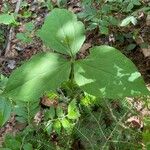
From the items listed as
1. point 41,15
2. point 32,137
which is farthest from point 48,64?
point 41,15

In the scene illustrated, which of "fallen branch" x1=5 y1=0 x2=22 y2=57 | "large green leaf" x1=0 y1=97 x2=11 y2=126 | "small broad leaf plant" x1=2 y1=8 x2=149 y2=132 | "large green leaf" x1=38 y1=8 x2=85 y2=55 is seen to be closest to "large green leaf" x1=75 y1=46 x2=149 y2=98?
"small broad leaf plant" x1=2 y1=8 x2=149 y2=132

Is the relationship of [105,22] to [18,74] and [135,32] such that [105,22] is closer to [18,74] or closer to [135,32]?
[135,32]

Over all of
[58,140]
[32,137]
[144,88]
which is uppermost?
[144,88]

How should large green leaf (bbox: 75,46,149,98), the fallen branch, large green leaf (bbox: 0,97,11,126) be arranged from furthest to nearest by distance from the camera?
the fallen branch < large green leaf (bbox: 0,97,11,126) < large green leaf (bbox: 75,46,149,98)

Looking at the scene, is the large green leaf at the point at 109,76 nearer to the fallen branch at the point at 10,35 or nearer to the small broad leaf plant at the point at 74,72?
the small broad leaf plant at the point at 74,72

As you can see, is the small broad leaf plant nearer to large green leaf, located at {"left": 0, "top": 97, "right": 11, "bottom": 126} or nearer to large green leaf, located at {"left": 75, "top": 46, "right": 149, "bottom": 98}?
large green leaf, located at {"left": 75, "top": 46, "right": 149, "bottom": 98}

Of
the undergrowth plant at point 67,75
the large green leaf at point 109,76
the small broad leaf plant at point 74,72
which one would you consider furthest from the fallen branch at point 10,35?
the large green leaf at point 109,76
